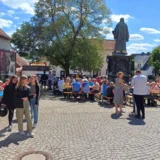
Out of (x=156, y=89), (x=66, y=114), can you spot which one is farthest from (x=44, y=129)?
(x=156, y=89)

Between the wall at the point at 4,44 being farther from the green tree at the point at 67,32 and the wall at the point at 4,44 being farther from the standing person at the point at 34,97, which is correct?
the standing person at the point at 34,97

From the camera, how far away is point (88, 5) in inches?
1090

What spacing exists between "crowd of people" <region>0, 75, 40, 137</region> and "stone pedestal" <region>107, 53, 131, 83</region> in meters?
10.0

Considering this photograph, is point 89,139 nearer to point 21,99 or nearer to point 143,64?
point 21,99

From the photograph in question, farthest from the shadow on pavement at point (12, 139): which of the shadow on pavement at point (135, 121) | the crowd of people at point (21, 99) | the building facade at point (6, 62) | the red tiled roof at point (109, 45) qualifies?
the red tiled roof at point (109, 45)

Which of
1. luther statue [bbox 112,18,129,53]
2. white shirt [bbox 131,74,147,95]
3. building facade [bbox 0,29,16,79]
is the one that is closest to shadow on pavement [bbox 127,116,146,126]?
white shirt [bbox 131,74,147,95]

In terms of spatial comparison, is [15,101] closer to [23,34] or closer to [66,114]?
[66,114]

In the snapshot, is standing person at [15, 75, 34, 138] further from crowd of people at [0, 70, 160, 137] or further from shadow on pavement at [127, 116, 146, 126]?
shadow on pavement at [127, 116, 146, 126]

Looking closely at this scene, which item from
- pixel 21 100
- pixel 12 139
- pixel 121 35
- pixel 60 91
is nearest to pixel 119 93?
pixel 21 100

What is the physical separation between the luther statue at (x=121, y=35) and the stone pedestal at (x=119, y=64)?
2.09 feet

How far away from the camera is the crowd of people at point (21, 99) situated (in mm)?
7191

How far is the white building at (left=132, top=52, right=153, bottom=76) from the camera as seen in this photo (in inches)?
3182

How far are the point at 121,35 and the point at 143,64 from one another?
69.6 metres

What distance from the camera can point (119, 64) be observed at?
17.9 meters
